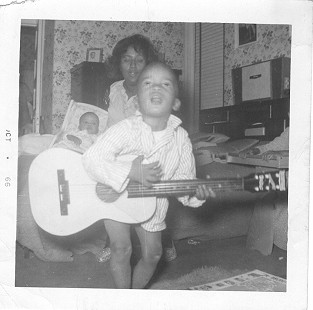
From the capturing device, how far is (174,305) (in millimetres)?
776

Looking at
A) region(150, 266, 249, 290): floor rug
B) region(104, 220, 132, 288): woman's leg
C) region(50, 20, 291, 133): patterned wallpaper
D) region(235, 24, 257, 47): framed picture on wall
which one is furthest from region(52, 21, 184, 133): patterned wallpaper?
region(150, 266, 249, 290): floor rug

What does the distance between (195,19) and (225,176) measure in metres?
0.31

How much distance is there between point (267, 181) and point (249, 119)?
0.42 feet

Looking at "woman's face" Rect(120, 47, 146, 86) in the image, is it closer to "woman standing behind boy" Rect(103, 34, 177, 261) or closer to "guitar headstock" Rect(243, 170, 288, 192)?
"woman standing behind boy" Rect(103, 34, 177, 261)

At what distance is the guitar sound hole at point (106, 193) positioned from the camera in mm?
740

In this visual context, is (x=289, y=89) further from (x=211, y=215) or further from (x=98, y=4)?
(x=98, y=4)

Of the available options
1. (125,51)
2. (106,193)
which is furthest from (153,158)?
(125,51)

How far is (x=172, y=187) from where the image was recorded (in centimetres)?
74

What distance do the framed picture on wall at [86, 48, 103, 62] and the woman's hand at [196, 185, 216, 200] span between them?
311mm

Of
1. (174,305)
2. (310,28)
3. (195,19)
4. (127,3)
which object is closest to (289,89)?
(310,28)

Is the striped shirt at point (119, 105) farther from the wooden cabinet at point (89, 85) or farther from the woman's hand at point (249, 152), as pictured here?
the woman's hand at point (249, 152)

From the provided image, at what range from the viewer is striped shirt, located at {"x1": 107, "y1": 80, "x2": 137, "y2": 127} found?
736 mm

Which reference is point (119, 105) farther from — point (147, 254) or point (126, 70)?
point (147, 254)

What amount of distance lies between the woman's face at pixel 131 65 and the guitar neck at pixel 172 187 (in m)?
0.20
